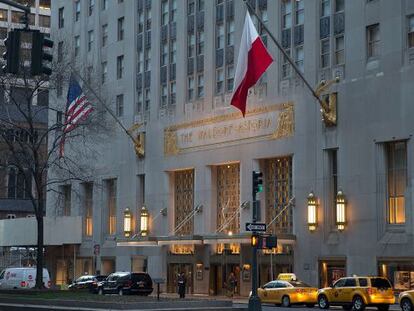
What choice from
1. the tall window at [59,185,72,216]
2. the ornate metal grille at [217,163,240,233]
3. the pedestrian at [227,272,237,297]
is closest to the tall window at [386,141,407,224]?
the ornate metal grille at [217,163,240,233]

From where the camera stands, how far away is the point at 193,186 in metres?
65.5

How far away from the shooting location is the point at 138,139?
71.2 m

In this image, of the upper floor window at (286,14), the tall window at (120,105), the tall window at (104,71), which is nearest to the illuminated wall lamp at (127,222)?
the tall window at (120,105)

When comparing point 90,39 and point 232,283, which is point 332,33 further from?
point 90,39

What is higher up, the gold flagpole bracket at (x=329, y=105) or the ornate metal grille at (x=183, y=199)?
the gold flagpole bracket at (x=329, y=105)

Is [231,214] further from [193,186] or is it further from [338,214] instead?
[338,214]

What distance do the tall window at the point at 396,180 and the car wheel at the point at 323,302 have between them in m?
6.34

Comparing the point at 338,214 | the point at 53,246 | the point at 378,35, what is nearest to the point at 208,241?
the point at 338,214

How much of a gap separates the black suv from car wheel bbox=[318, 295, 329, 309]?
15.1 meters

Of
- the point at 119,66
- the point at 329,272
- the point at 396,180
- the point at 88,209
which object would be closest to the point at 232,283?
the point at 329,272

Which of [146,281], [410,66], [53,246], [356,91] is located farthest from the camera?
[53,246]

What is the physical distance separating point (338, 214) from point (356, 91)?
275 inches

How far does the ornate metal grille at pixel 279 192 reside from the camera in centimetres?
5684

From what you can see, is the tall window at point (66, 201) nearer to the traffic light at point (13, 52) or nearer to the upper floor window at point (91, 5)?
the upper floor window at point (91, 5)
